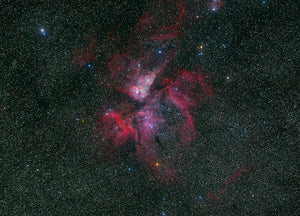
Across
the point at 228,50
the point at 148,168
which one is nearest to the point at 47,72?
the point at 148,168

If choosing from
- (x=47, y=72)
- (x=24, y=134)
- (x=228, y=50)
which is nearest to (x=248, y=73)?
(x=228, y=50)

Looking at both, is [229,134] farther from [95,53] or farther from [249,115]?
[95,53]

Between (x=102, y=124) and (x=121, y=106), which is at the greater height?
(x=121, y=106)

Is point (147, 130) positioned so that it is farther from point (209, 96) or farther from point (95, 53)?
point (95, 53)

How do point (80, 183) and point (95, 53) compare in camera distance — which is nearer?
point (95, 53)

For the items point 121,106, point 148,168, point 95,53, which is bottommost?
point 148,168

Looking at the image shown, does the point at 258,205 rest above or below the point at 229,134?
below
